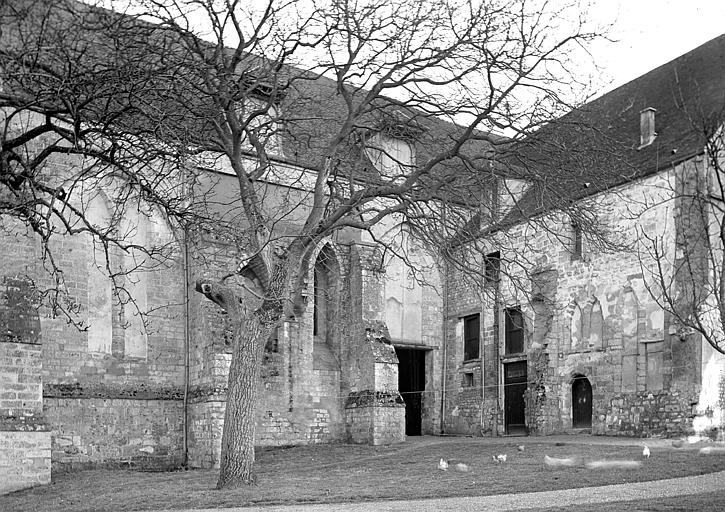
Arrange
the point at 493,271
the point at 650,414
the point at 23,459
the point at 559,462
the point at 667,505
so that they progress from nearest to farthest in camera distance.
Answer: the point at 667,505, the point at 559,462, the point at 23,459, the point at 650,414, the point at 493,271

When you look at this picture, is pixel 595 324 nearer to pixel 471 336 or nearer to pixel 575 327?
pixel 575 327

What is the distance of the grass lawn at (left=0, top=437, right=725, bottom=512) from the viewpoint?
13.4 m

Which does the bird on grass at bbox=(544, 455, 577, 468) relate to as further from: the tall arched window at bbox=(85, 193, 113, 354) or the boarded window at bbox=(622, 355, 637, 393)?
the tall arched window at bbox=(85, 193, 113, 354)

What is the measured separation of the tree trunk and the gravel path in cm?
234

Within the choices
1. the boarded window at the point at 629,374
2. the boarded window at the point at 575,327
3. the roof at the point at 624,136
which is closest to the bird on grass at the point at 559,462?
the roof at the point at 624,136

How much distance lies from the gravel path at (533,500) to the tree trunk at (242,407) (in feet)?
7.67

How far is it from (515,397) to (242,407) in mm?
15311

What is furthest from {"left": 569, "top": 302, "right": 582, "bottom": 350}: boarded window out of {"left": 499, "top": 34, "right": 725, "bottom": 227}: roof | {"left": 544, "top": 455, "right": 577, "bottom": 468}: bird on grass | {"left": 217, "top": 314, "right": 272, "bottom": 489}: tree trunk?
{"left": 217, "top": 314, "right": 272, "bottom": 489}: tree trunk

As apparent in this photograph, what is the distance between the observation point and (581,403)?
84.4ft

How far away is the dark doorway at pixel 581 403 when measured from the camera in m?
25.5

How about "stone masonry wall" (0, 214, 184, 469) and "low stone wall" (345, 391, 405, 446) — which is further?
"low stone wall" (345, 391, 405, 446)

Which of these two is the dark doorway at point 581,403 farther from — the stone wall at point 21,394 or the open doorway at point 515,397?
the stone wall at point 21,394

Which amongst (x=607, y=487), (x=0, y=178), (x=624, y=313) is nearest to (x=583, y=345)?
(x=624, y=313)

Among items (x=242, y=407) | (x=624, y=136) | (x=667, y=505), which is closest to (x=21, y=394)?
(x=242, y=407)
